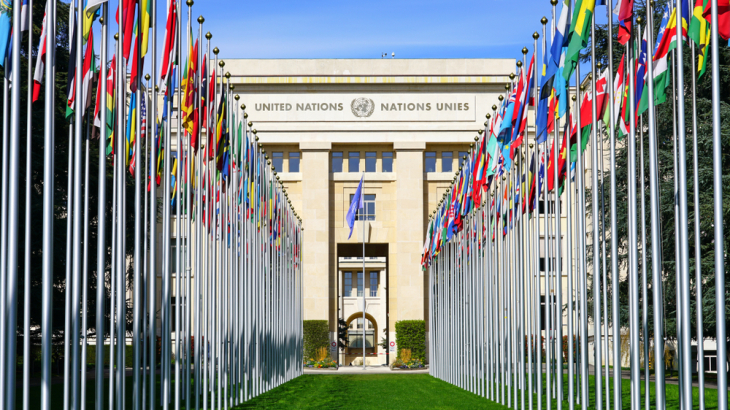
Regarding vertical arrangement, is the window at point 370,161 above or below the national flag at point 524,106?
above

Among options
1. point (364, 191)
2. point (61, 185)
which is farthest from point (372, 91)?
point (61, 185)

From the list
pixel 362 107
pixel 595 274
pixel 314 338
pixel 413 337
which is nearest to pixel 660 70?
pixel 595 274

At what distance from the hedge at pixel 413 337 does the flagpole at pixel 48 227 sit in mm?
42482

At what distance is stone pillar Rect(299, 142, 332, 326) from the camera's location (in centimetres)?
5344

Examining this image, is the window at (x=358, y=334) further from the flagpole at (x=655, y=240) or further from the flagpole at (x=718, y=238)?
the flagpole at (x=718, y=238)

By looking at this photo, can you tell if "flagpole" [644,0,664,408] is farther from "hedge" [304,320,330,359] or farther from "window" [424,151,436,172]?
"window" [424,151,436,172]

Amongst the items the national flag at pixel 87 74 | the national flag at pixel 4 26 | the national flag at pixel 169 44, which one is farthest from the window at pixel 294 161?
the national flag at pixel 4 26

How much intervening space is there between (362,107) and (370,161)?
3.75 metres

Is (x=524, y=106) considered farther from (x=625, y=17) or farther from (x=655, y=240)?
(x=655, y=240)

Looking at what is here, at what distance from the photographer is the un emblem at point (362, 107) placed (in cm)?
5522

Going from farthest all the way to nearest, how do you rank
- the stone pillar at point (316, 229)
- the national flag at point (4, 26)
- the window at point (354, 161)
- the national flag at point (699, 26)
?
the window at point (354, 161)
the stone pillar at point (316, 229)
the national flag at point (4, 26)
the national flag at point (699, 26)

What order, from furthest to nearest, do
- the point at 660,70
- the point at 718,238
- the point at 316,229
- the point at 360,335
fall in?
1. the point at 360,335
2. the point at 316,229
3. the point at 660,70
4. the point at 718,238

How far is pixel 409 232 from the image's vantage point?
178ft

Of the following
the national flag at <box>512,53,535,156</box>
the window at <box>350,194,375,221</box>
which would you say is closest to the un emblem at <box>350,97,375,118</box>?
the window at <box>350,194,375,221</box>
